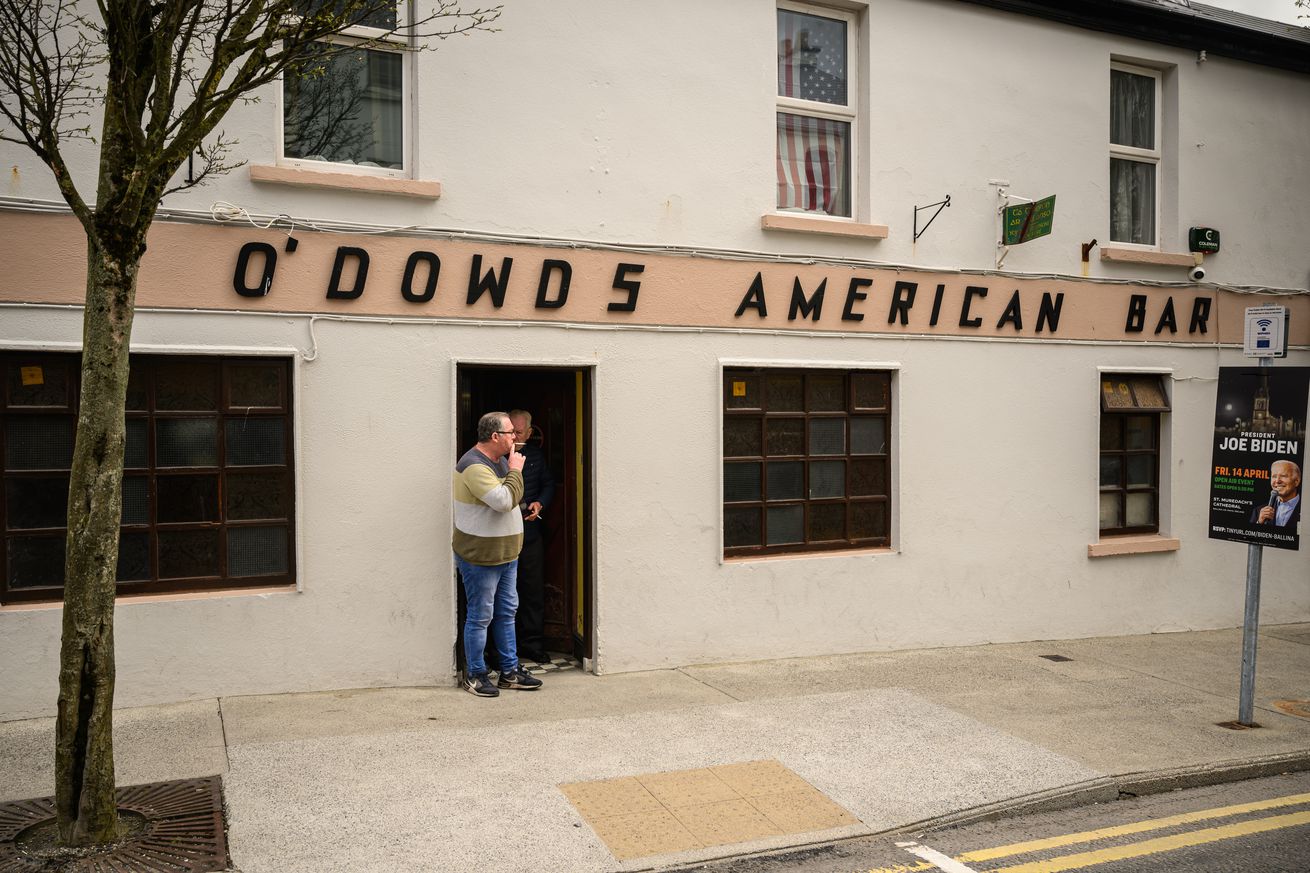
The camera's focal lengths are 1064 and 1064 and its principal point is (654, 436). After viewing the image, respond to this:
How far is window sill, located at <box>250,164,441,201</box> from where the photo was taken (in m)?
7.12

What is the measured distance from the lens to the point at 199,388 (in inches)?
282

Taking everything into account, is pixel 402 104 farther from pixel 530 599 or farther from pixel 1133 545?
pixel 1133 545

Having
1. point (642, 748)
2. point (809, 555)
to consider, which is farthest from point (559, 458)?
point (642, 748)

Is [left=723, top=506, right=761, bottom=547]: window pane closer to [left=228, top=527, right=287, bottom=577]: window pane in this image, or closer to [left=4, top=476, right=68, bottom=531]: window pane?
[left=228, top=527, right=287, bottom=577]: window pane

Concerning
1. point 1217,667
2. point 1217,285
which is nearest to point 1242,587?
point 1217,667

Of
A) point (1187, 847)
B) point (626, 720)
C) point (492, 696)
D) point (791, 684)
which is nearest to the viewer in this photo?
point (1187, 847)

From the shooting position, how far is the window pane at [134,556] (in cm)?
699

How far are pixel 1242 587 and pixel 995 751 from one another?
6.13 meters

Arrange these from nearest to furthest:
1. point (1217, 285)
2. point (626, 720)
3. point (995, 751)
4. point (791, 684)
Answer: point (995, 751)
point (626, 720)
point (791, 684)
point (1217, 285)

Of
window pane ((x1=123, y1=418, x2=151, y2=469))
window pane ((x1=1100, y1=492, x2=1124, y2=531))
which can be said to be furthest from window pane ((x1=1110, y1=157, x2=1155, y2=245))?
window pane ((x1=123, y1=418, x2=151, y2=469))

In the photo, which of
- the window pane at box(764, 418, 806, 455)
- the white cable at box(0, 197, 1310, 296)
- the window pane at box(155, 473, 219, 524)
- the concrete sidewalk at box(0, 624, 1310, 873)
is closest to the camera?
the concrete sidewalk at box(0, 624, 1310, 873)

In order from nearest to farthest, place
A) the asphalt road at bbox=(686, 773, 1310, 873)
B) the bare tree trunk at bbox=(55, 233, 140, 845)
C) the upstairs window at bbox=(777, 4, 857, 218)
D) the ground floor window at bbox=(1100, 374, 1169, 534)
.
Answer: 1. the bare tree trunk at bbox=(55, 233, 140, 845)
2. the asphalt road at bbox=(686, 773, 1310, 873)
3. the upstairs window at bbox=(777, 4, 857, 218)
4. the ground floor window at bbox=(1100, 374, 1169, 534)

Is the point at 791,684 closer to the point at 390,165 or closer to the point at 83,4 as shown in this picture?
the point at 390,165

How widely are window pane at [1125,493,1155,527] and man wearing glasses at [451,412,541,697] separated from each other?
6.45m
